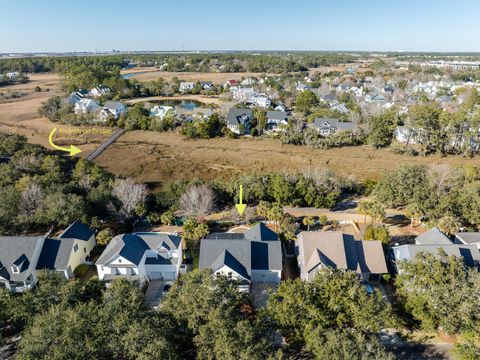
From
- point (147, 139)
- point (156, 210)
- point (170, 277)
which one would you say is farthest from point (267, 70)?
point (170, 277)

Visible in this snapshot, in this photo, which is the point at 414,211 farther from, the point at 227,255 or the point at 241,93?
the point at 241,93

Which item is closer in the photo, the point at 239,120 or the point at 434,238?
the point at 434,238

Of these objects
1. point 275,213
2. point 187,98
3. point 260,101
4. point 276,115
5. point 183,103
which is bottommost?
point 275,213

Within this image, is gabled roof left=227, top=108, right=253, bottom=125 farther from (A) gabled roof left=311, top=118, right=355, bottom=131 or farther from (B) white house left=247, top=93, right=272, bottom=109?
(A) gabled roof left=311, top=118, right=355, bottom=131

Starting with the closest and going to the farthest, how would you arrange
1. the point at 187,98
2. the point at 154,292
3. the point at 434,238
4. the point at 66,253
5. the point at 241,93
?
the point at 154,292 < the point at 66,253 < the point at 434,238 < the point at 241,93 < the point at 187,98

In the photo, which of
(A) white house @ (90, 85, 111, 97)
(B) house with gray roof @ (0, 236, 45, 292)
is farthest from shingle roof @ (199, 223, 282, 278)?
(A) white house @ (90, 85, 111, 97)

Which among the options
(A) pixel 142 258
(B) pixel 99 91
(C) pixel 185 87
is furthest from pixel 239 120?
(B) pixel 99 91

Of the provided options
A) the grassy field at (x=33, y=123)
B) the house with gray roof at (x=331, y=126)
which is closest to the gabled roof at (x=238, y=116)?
the house with gray roof at (x=331, y=126)
